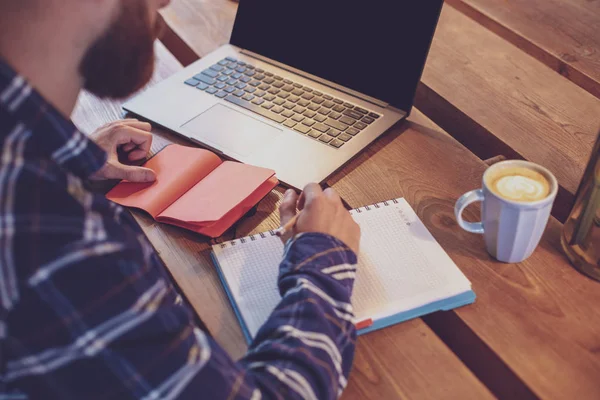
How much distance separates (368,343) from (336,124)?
17.6 inches

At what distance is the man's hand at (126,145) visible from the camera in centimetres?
93

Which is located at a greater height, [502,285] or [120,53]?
[120,53]

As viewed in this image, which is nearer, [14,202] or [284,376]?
[14,202]

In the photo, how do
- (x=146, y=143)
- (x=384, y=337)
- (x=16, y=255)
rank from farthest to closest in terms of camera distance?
(x=146, y=143) < (x=384, y=337) < (x=16, y=255)

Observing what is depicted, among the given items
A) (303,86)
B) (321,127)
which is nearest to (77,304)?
(321,127)

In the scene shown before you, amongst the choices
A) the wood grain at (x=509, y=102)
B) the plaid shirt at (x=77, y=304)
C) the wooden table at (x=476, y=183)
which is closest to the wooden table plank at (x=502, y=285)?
the wooden table at (x=476, y=183)

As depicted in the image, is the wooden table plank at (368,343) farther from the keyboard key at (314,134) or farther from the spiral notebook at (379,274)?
the keyboard key at (314,134)

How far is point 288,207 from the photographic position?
2.75 ft

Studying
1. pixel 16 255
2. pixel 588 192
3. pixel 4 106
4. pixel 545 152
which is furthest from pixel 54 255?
pixel 545 152

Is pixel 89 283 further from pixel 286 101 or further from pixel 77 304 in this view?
pixel 286 101

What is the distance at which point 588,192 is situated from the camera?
771 mm

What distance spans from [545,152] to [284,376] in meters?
0.64

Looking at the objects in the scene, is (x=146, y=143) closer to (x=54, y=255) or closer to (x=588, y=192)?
(x=54, y=255)

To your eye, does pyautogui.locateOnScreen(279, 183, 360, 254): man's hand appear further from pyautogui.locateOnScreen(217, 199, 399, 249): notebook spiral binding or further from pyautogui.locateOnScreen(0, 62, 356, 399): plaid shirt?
pyautogui.locateOnScreen(0, 62, 356, 399): plaid shirt
